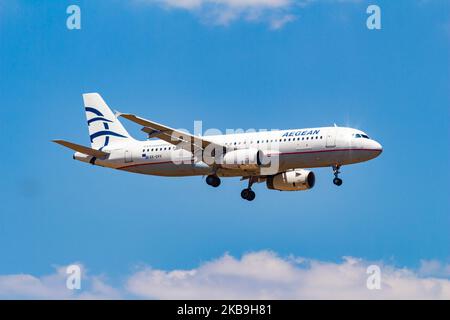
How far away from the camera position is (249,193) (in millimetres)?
75000

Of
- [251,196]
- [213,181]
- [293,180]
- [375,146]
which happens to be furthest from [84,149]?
[375,146]

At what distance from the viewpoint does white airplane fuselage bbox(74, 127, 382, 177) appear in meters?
68.9

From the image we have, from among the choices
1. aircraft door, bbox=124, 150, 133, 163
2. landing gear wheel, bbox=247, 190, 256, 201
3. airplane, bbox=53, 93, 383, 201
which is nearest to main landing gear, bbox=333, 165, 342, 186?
airplane, bbox=53, 93, 383, 201

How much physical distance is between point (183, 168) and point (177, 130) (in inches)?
162

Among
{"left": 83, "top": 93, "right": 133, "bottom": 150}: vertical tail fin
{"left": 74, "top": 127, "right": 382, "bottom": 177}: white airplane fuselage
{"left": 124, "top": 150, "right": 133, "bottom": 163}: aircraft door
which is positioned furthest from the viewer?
{"left": 83, "top": 93, "right": 133, "bottom": 150}: vertical tail fin

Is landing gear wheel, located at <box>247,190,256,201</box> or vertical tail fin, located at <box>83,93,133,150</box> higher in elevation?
vertical tail fin, located at <box>83,93,133,150</box>

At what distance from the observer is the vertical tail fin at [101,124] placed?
3125 inches

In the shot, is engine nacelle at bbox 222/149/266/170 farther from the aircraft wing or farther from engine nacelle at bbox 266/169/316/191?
engine nacelle at bbox 266/169/316/191

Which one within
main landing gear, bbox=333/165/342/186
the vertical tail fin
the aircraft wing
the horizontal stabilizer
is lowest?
main landing gear, bbox=333/165/342/186

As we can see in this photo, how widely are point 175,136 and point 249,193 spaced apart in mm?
7260

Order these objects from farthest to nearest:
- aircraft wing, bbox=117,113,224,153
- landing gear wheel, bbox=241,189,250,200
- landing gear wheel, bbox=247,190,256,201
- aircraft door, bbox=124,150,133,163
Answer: aircraft door, bbox=124,150,133,163 < landing gear wheel, bbox=241,189,250,200 < landing gear wheel, bbox=247,190,256,201 < aircraft wing, bbox=117,113,224,153

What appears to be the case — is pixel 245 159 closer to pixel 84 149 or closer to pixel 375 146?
pixel 375 146

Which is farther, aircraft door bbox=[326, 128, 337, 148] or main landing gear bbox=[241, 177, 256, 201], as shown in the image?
main landing gear bbox=[241, 177, 256, 201]
